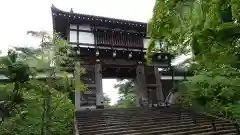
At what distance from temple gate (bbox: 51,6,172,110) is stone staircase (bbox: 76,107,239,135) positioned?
3.67 metres

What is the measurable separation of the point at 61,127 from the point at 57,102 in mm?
1584

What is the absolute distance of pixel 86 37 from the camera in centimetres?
1616

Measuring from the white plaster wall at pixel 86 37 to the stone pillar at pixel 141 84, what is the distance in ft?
12.9

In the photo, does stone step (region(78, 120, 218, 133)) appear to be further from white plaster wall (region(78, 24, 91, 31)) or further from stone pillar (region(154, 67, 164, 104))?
white plaster wall (region(78, 24, 91, 31))

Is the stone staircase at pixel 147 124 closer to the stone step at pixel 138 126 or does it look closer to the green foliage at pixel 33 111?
the stone step at pixel 138 126

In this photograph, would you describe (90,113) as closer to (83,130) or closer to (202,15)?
(83,130)

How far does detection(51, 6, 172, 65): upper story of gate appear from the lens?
1577 centimetres

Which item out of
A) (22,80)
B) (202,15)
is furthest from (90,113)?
(202,15)

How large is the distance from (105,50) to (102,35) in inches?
48.3

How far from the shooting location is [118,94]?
122ft

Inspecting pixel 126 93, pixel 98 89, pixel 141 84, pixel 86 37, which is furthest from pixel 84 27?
pixel 126 93

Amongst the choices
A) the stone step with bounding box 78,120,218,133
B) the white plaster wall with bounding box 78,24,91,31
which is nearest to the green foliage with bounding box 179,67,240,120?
the stone step with bounding box 78,120,218,133

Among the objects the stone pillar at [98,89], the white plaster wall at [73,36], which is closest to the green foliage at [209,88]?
the stone pillar at [98,89]

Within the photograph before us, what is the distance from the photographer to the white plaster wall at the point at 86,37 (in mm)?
15998
